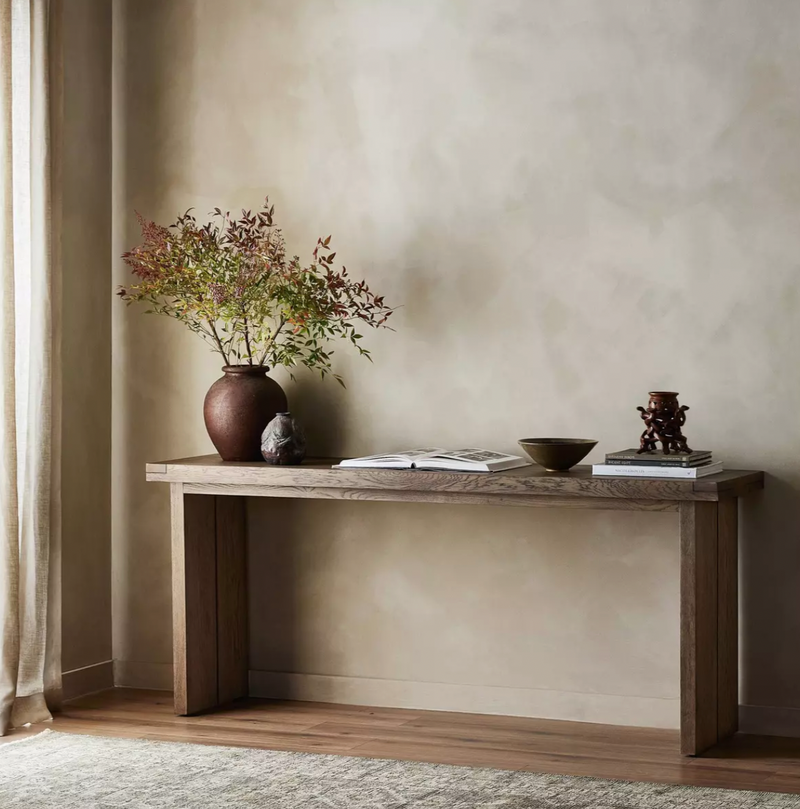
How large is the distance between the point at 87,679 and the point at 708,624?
2027 millimetres

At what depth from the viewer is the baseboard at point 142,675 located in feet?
13.6

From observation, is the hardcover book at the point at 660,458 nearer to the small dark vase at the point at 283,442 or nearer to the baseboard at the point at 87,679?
the small dark vase at the point at 283,442

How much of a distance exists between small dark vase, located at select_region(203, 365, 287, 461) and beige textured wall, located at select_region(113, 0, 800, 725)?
25cm

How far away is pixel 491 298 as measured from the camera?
376 cm

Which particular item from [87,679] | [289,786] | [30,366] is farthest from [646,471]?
[87,679]

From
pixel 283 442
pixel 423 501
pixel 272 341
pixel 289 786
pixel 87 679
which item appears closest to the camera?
pixel 289 786

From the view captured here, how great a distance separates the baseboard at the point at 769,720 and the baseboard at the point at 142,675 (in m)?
1.82

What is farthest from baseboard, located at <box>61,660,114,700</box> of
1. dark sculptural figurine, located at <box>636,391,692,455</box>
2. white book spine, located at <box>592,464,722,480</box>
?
dark sculptural figurine, located at <box>636,391,692,455</box>

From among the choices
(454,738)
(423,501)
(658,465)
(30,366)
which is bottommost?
(454,738)

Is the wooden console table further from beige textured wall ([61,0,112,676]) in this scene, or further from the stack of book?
beige textured wall ([61,0,112,676])

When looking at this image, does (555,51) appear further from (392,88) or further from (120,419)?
(120,419)

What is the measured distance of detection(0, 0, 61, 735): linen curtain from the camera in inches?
143

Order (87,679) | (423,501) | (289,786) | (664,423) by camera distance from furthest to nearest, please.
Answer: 1. (87,679)
2. (423,501)
3. (664,423)
4. (289,786)

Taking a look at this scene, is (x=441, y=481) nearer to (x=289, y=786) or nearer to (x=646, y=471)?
(x=646, y=471)
